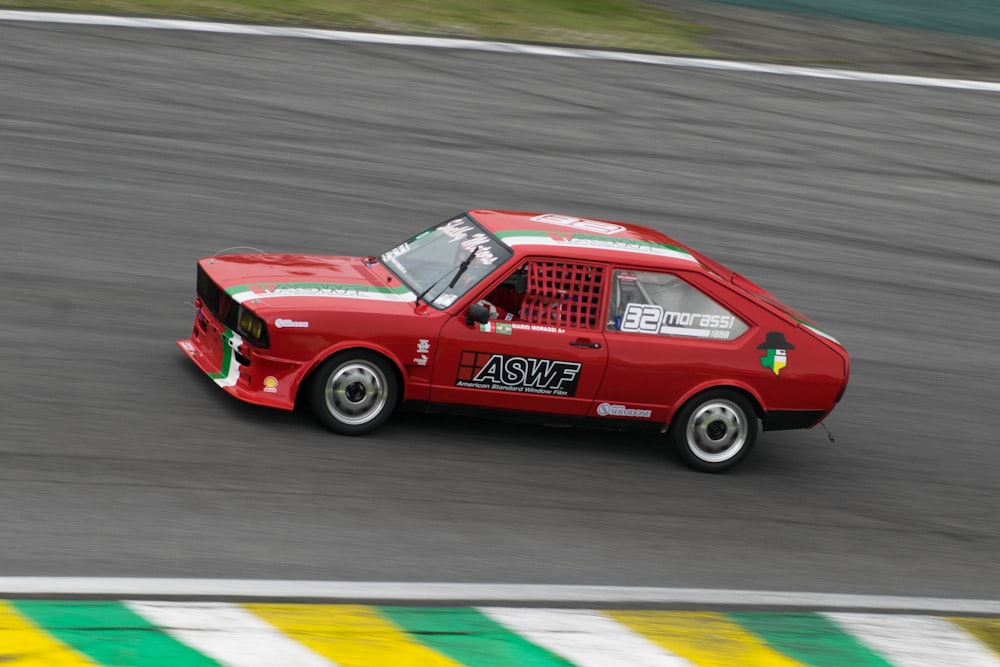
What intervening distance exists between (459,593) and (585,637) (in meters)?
0.67

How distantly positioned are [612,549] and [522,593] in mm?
904

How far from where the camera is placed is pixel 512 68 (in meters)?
17.5

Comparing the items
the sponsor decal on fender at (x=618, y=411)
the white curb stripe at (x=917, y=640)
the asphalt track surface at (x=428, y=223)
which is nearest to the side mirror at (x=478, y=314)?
the asphalt track surface at (x=428, y=223)

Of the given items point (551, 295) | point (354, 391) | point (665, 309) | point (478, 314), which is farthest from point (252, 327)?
point (665, 309)

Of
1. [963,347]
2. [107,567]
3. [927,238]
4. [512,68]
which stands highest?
[512,68]

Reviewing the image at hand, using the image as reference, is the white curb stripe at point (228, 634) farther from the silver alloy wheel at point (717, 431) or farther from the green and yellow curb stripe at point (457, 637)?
the silver alloy wheel at point (717, 431)

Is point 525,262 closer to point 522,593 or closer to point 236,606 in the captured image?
point 522,593

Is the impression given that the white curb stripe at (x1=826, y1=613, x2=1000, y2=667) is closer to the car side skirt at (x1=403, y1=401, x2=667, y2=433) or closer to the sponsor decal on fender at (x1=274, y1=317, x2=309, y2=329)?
the car side skirt at (x1=403, y1=401, x2=667, y2=433)

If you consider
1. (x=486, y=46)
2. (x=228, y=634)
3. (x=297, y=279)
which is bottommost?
(x=228, y=634)

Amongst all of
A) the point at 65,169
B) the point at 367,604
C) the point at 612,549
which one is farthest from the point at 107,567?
the point at 65,169

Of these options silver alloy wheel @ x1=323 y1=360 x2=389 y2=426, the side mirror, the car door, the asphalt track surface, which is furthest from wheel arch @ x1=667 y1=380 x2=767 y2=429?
silver alloy wheel @ x1=323 y1=360 x2=389 y2=426

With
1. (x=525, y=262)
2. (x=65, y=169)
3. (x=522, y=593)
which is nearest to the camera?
(x=522, y=593)

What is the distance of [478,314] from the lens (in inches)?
309

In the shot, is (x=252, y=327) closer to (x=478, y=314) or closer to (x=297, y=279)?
(x=297, y=279)
